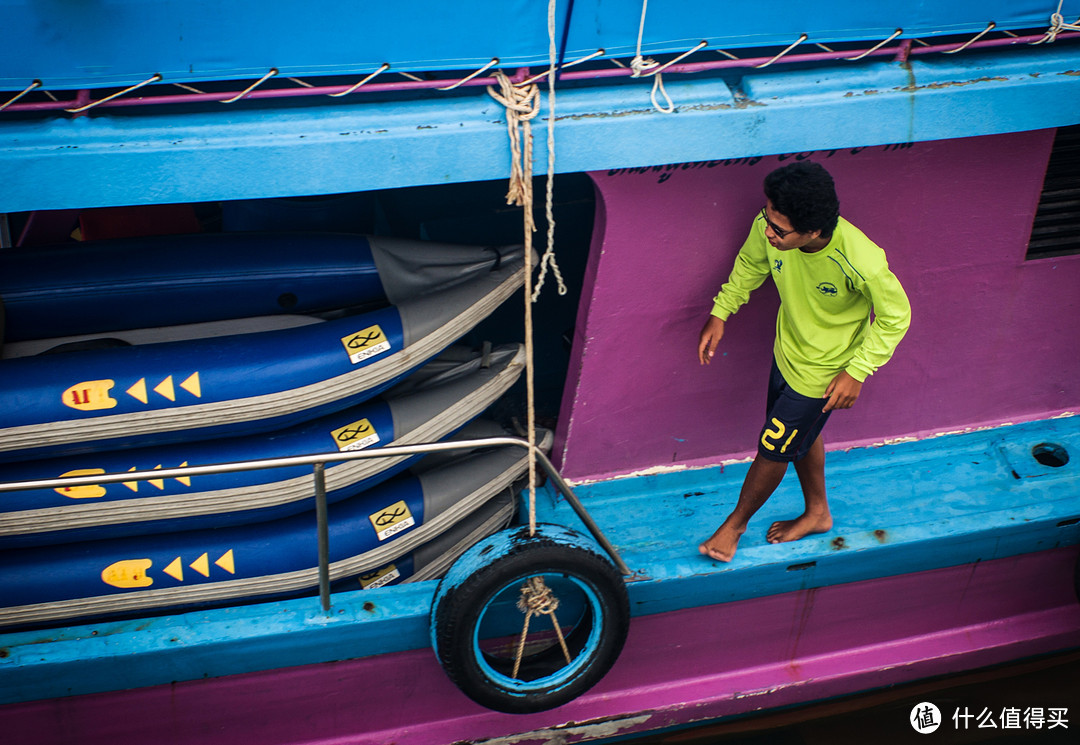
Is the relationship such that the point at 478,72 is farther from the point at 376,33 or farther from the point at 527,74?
the point at 376,33

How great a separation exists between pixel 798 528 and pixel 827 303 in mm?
821

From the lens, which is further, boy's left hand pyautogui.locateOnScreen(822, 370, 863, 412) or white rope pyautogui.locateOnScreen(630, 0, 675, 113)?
boy's left hand pyautogui.locateOnScreen(822, 370, 863, 412)

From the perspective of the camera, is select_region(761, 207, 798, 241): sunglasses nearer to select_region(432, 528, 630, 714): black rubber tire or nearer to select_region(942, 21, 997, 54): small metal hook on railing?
select_region(942, 21, 997, 54): small metal hook on railing

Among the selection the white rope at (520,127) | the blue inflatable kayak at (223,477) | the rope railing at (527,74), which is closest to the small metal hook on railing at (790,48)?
the rope railing at (527,74)

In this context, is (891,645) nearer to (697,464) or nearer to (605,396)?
(697,464)

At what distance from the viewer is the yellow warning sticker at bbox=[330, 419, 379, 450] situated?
8.75 ft

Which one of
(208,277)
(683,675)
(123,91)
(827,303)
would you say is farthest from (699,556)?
(123,91)

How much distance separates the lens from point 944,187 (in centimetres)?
273

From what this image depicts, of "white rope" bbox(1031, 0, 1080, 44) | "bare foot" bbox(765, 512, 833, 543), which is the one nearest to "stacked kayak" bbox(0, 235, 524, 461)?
"bare foot" bbox(765, 512, 833, 543)

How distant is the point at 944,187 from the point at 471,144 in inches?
62.6

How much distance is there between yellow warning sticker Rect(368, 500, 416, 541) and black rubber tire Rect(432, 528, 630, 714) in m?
0.43

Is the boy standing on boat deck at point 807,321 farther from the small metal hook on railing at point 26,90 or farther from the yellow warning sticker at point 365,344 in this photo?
the small metal hook on railing at point 26,90

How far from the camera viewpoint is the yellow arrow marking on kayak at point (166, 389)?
2.44 meters

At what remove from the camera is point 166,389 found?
245 centimetres
